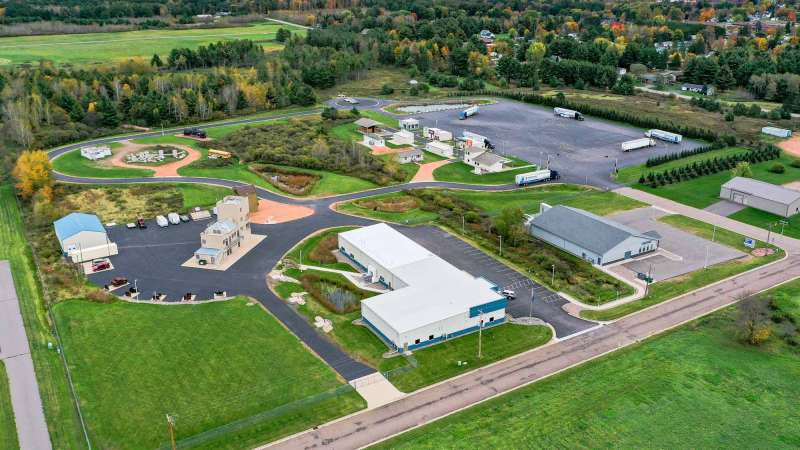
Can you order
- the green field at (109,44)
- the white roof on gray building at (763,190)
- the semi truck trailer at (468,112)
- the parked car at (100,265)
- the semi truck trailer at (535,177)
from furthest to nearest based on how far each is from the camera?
the green field at (109,44), the semi truck trailer at (468,112), the semi truck trailer at (535,177), the white roof on gray building at (763,190), the parked car at (100,265)

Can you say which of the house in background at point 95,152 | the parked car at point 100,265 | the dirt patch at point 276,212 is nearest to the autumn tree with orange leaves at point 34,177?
the house in background at point 95,152

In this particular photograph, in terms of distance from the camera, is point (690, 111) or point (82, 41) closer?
point (690, 111)

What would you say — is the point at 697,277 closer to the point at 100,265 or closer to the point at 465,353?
the point at 465,353

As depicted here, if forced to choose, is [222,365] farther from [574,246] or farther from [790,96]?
[790,96]

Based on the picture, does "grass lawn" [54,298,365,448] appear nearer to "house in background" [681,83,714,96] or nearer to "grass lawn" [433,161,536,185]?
"grass lawn" [433,161,536,185]

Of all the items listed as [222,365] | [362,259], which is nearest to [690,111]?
[362,259]

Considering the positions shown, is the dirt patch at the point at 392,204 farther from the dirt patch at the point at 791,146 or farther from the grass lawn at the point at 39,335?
the dirt patch at the point at 791,146

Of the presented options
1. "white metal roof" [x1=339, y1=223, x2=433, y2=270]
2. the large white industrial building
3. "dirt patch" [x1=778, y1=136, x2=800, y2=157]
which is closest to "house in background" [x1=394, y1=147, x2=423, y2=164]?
"white metal roof" [x1=339, y1=223, x2=433, y2=270]
